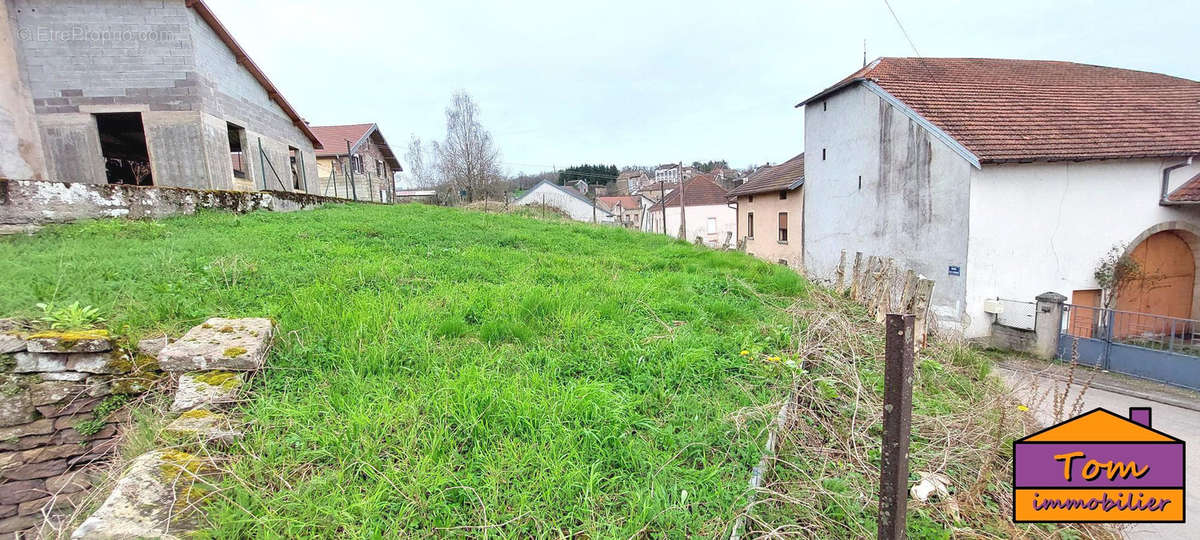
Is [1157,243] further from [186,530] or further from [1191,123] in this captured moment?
[186,530]

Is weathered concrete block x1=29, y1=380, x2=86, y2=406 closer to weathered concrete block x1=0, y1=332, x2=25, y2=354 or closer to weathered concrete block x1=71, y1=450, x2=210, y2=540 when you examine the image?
weathered concrete block x1=0, y1=332, x2=25, y2=354

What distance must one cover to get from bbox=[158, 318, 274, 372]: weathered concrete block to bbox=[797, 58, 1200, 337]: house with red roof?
459 inches

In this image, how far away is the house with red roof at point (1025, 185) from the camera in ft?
31.3

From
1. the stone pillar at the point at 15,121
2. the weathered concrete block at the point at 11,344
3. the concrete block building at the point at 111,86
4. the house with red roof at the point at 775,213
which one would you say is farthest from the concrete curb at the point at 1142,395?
the stone pillar at the point at 15,121

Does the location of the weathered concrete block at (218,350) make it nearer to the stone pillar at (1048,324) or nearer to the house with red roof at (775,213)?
the stone pillar at (1048,324)

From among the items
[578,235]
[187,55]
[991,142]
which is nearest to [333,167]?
[187,55]

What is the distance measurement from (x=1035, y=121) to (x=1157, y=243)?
13.5 ft

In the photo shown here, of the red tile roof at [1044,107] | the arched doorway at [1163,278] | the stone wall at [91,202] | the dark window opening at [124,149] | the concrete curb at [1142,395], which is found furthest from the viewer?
the dark window opening at [124,149]

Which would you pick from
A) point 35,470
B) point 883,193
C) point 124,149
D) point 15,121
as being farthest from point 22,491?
point 124,149

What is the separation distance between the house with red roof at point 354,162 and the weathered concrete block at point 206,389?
19.0 meters

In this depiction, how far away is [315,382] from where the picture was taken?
291 cm

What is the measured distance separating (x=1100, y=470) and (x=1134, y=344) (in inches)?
427

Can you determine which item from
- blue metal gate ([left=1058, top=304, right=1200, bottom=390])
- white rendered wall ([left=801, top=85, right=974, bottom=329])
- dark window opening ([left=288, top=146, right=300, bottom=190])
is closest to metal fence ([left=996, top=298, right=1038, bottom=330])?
blue metal gate ([left=1058, top=304, right=1200, bottom=390])

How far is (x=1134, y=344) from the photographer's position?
8.38 meters
